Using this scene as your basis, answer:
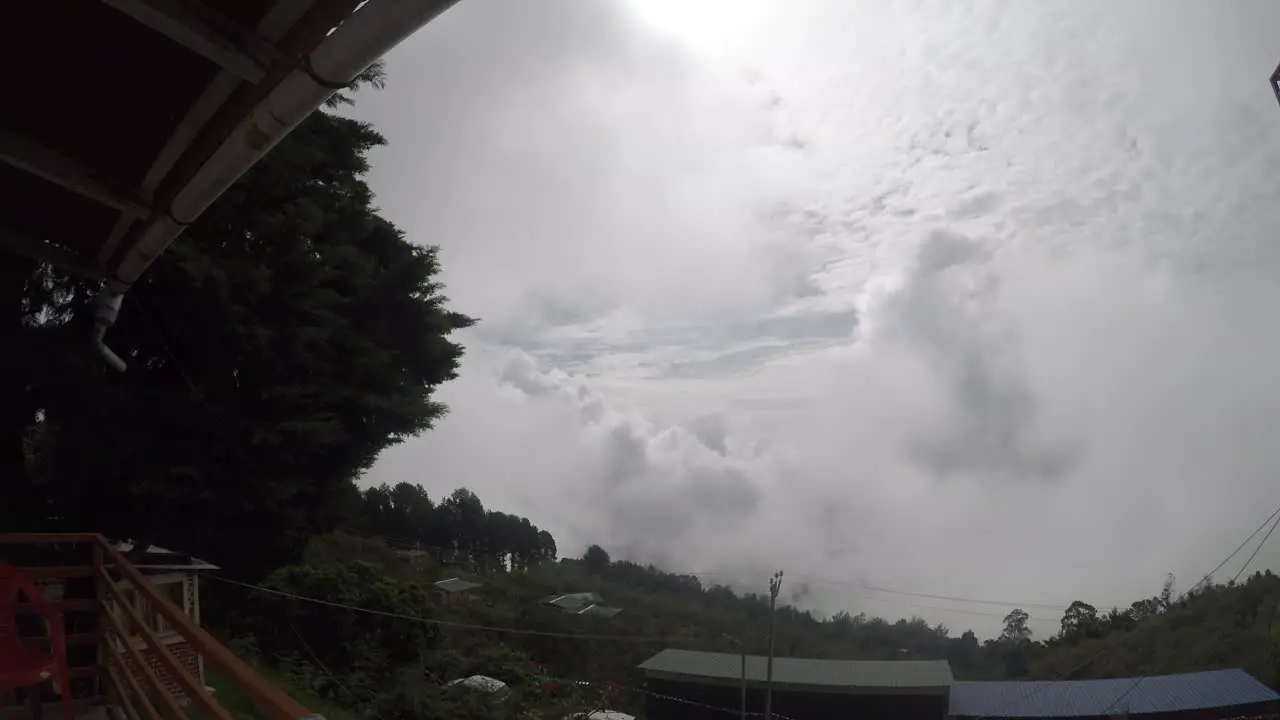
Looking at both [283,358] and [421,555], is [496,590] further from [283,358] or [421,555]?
[283,358]

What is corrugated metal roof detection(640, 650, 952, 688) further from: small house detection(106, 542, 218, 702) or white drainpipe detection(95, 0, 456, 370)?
white drainpipe detection(95, 0, 456, 370)

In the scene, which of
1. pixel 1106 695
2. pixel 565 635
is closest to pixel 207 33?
pixel 1106 695

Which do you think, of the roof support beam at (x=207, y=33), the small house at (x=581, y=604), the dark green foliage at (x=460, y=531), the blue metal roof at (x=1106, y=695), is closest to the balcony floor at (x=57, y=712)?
the roof support beam at (x=207, y=33)

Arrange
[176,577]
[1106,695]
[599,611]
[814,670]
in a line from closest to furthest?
[176,577] → [1106,695] → [814,670] → [599,611]

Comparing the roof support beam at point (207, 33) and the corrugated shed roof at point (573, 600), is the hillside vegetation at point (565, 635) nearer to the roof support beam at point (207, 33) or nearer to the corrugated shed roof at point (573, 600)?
the corrugated shed roof at point (573, 600)

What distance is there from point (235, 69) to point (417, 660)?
48.5ft

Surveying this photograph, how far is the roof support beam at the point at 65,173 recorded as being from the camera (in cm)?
389

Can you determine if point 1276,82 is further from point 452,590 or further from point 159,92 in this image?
point 452,590

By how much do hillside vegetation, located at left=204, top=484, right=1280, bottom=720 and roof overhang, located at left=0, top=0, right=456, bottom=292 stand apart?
26.0 ft

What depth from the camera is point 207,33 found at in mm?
2873

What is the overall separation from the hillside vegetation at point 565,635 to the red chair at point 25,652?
8029 mm

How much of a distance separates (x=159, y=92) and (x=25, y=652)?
8.28 ft

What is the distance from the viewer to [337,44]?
8.53 ft

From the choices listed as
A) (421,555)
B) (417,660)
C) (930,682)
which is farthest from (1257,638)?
(421,555)
